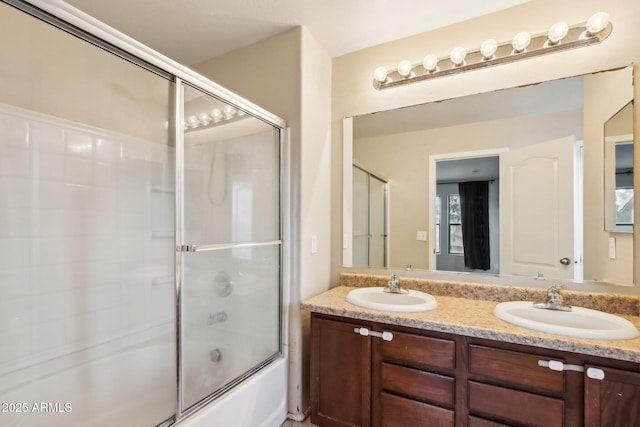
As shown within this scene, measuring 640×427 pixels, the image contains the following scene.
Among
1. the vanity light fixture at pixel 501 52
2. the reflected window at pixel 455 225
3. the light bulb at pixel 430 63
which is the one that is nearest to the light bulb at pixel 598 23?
the vanity light fixture at pixel 501 52

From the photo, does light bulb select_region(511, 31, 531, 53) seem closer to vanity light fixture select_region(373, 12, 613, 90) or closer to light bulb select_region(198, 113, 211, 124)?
vanity light fixture select_region(373, 12, 613, 90)

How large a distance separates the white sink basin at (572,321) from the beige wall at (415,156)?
56 cm

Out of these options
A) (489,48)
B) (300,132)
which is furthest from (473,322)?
(489,48)

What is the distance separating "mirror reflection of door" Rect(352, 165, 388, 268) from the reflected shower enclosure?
61 centimetres

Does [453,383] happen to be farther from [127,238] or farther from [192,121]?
[127,238]

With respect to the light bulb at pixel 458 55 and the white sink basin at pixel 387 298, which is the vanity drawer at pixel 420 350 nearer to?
the white sink basin at pixel 387 298

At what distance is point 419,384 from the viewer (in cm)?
140

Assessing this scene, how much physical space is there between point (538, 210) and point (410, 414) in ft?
4.30

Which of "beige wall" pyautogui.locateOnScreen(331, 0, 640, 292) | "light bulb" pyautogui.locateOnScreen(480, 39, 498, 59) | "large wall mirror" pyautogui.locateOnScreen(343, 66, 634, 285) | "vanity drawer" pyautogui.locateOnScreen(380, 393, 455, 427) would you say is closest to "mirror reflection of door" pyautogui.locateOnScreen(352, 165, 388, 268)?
"large wall mirror" pyautogui.locateOnScreen(343, 66, 634, 285)

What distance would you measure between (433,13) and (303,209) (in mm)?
1401

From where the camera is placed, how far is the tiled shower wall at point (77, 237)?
1.40 m

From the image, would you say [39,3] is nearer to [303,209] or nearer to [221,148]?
[221,148]

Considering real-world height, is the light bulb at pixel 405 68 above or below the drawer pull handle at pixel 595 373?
above

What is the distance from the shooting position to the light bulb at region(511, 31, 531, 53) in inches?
62.6
